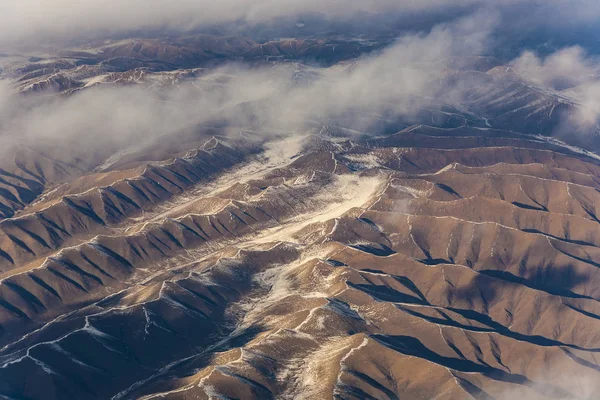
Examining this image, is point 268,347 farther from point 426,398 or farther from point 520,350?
point 520,350

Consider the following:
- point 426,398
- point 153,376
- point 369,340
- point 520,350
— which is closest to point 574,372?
point 520,350

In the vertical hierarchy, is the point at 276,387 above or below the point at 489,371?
above

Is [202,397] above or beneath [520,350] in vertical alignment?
above

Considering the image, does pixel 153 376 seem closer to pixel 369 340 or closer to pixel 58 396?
pixel 58 396

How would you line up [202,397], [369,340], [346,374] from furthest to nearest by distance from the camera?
[369,340] < [346,374] < [202,397]

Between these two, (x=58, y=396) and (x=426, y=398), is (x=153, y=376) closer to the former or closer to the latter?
(x=58, y=396)

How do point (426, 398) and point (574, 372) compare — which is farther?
point (574, 372)

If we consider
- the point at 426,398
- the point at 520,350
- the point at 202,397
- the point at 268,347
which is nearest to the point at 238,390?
the point at 202,397

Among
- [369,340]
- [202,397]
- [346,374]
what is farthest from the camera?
[369,340]

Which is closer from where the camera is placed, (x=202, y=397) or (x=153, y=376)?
(x=202, y=397)
